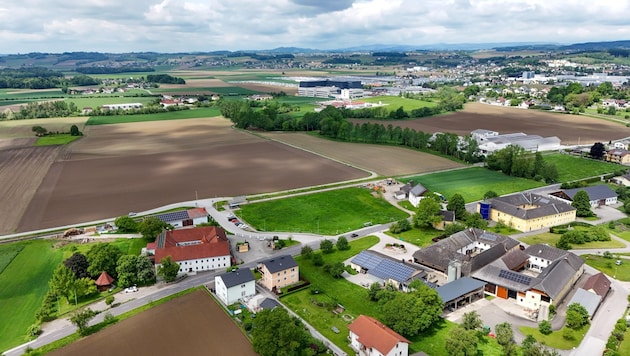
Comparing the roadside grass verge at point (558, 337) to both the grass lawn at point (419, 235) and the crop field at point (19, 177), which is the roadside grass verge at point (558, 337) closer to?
the grass lawn at point (419, 235)

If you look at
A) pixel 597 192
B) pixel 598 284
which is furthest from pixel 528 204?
pixel 598 284

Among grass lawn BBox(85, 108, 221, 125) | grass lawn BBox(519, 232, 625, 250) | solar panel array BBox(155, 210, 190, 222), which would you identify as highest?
grass lawn BBox(85, 108, 221, 125)

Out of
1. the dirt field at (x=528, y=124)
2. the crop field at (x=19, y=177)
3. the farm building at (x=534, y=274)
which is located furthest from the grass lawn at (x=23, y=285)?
the dirt field at (x=528, y=124)

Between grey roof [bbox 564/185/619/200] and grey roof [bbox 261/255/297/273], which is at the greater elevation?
grey roof [bbox 261/255/297/273]

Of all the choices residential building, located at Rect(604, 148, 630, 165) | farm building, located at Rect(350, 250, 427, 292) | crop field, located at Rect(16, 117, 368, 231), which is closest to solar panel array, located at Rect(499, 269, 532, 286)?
farm building, located at Rect(350, 250, 427, 292)

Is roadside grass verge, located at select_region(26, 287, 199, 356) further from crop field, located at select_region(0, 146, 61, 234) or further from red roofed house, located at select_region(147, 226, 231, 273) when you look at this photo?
crop field, located at select_region(0, 146, 61, 234)

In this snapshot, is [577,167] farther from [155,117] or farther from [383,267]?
[155,117]

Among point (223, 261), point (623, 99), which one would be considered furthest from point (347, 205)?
point (623, 99)
